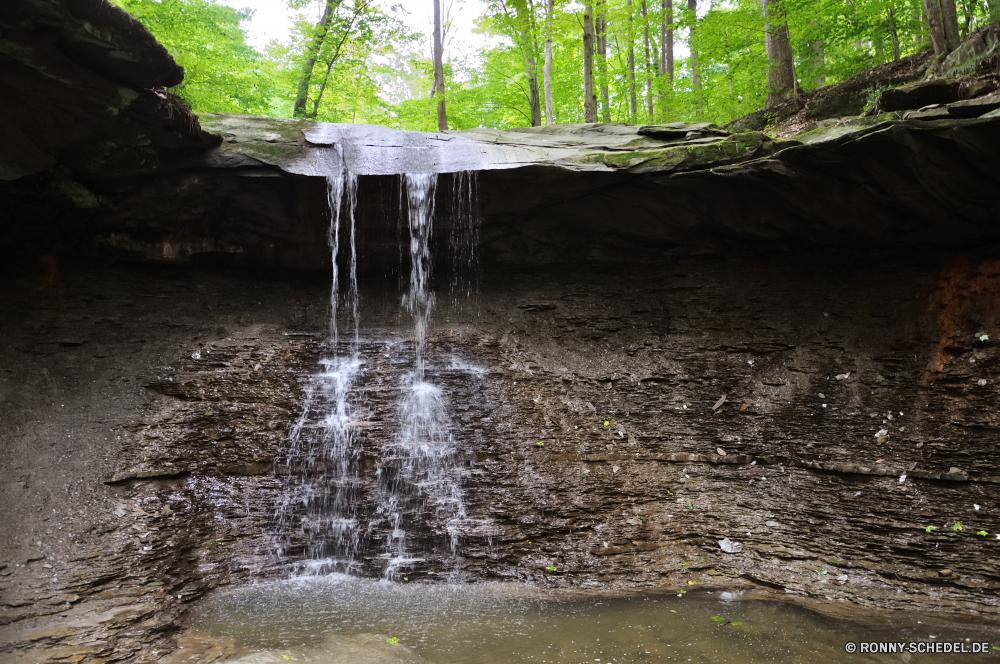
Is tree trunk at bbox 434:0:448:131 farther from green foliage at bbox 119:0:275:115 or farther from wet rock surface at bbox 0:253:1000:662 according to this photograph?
wet rock surface at bbox 0:253:1000:662

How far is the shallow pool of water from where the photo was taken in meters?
4.31

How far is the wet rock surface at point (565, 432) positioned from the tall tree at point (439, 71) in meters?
6.16

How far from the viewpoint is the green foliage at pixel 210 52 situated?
10.1 meters

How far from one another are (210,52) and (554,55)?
29.0ft

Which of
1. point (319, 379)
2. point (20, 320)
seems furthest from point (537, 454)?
point (20, 320)

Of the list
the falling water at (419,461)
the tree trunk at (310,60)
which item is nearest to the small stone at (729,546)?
the falling water at (419,461)

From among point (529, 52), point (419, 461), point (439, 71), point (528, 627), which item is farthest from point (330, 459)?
point (529, 52)

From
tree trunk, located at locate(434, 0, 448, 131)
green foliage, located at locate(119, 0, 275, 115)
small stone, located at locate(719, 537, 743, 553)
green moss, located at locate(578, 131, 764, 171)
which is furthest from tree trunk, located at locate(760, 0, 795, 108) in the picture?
green foliage, located at locate(119, 0, 275, 115)

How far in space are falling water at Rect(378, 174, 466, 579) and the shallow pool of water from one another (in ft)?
2.20

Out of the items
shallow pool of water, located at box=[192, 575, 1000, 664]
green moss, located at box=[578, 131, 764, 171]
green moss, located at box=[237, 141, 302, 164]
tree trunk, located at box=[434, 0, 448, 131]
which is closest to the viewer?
shallow pool of water, located at box=[192, 575, 1000, 664]

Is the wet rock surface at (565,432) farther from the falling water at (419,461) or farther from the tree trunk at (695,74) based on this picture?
the tree trunk at (695,74)

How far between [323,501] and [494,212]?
4464 millimetres

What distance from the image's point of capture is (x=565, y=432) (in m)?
7.20

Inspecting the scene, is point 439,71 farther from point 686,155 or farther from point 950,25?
point 950,25
